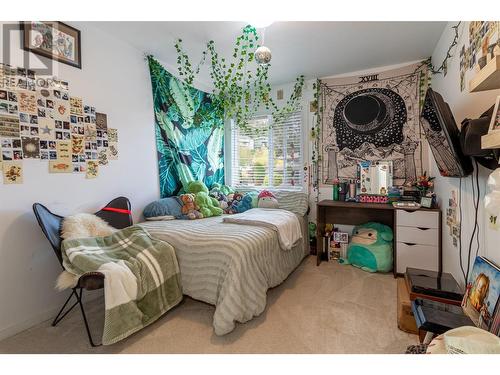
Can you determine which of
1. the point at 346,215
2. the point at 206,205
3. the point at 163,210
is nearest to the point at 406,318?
the point at 346,215

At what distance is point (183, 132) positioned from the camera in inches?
133

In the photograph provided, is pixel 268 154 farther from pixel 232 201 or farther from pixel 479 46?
pixel 479 46

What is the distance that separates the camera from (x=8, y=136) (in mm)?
1794

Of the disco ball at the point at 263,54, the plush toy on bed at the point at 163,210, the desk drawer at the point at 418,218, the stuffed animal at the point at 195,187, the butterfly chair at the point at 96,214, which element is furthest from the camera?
the stuffed animal at the point at 195,187

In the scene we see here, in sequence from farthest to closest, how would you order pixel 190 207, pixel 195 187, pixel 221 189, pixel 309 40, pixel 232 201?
pixel 221 189, pixel 232 201, pixel 195 187, pixel 190 207, pixel 309 40

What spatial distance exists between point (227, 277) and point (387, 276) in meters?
1.95

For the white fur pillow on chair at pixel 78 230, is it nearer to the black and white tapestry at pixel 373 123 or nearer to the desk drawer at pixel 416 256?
the black and white tapestry at pixel 373 123

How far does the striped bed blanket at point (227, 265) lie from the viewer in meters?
1.83

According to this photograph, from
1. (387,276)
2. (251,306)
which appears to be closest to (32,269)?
(251,306)

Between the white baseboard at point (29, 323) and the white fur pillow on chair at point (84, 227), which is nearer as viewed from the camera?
the white baseboard at point (29, 323)

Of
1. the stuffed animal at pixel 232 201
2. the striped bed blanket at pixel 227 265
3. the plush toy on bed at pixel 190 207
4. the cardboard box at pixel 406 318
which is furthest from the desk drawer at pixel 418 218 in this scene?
the plush toy on bed at pixel 190 207

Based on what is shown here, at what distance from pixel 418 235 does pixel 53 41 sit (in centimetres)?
376

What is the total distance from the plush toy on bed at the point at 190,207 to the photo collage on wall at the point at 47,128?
0.95 meters

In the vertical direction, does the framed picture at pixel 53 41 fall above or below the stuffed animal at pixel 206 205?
above
